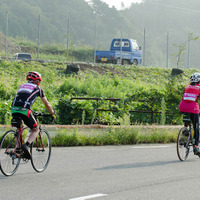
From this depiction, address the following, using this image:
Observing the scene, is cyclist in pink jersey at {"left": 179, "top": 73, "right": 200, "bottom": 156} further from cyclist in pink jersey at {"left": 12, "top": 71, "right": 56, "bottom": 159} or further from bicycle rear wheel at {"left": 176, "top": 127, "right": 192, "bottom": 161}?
cyclist in pink jersey at {"left": 12, "top": 71, "right": 56, "bottom": 159}

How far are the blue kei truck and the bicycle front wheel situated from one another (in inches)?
1144

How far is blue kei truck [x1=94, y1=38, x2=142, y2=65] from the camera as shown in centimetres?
3847

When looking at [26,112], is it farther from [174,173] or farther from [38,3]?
[38,3]

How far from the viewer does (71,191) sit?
7.04 m

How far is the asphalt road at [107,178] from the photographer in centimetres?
684

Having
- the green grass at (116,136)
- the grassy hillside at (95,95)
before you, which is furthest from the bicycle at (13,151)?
the grassy hillside at (95,95)

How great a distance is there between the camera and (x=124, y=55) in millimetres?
39625

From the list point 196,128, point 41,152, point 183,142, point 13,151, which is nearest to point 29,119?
point 13,151

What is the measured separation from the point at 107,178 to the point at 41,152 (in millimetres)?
1434

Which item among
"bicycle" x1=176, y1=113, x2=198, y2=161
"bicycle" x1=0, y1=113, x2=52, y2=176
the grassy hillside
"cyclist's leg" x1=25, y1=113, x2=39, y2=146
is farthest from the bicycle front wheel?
the grassy hillside

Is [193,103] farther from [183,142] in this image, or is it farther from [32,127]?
[32,127]

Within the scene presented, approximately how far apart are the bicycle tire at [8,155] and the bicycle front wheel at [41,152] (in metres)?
0.45

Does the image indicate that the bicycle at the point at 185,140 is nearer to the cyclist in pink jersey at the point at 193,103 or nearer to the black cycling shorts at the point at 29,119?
the cyclist in pink jersey at the point at 193,103

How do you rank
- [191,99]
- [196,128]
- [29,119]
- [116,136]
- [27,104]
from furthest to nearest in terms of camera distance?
[116,136], [196,128], [191,99], [29,119], [27,104]
